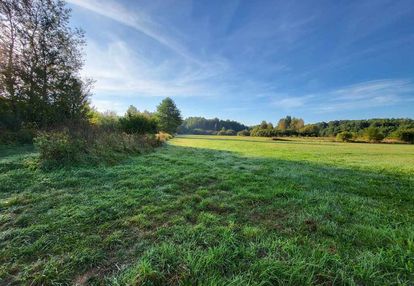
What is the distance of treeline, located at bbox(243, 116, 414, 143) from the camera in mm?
50281

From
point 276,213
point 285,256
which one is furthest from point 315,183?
point 285,256

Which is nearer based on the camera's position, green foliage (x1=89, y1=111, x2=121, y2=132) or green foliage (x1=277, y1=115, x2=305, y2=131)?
green foliage (x1=89, y1=111, x2=121, y2=132)

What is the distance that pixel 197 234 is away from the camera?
115 inches

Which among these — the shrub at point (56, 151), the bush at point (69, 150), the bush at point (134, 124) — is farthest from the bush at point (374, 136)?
the shrub at point (56, 151)

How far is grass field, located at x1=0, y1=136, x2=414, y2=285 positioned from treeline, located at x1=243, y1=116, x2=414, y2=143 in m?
58.6

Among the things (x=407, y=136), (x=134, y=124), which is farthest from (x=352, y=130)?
Answer: (x=134, y=124)

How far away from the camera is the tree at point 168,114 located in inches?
2120

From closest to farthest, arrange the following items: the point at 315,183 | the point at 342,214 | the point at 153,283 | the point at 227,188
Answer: the point at 153,283 → the point at 342,214 → the point at 227,188 → the point at 315,183

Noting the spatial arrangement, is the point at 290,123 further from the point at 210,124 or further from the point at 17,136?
the point at 17,136

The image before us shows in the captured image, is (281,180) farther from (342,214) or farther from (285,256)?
(285,256)

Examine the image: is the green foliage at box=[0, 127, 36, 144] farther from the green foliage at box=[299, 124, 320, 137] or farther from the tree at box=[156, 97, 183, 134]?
the green foliage at box=[299, 124, 320, 137]

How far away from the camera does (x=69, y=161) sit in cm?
699

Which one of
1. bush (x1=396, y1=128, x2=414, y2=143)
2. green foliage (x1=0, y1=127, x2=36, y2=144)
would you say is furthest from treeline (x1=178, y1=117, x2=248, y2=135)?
green foliage (x1=0, y1=127, x2=36, y2=144)

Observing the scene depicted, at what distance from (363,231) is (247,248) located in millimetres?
2009
